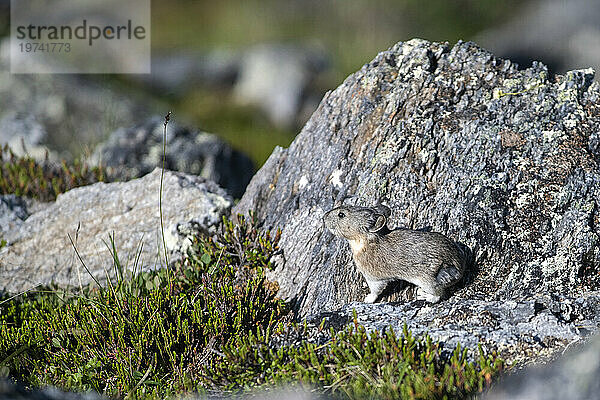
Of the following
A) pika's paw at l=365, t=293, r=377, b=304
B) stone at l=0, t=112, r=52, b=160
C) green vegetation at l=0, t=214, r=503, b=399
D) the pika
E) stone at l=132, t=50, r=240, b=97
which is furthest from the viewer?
stone at l=132, t=50, r=240, b=97

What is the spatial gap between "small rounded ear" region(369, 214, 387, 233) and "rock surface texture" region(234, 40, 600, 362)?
2.37 ft

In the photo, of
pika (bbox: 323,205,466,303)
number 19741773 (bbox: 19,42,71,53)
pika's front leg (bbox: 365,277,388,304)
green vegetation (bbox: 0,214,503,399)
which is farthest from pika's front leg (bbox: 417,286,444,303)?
number 19741773 (bbox: 19,42,71,53)

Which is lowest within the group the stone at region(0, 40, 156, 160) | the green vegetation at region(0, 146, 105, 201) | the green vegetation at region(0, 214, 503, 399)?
the green vegetation at region(0, 214, 503, 399)

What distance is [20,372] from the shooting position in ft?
21.5

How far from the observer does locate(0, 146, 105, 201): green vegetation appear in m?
10.6

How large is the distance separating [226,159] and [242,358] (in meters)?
7.31

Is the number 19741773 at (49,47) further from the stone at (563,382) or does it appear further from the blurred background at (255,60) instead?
the stone at (563,382)

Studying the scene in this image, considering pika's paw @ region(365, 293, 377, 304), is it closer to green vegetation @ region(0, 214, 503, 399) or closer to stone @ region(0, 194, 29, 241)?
green vegetation @ region(0, 214, 503, 399)

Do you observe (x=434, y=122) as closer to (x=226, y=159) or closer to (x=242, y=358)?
(x=242, y=358)

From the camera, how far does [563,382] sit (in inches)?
171

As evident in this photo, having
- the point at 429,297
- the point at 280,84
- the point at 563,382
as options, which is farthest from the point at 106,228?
the point at 280,84

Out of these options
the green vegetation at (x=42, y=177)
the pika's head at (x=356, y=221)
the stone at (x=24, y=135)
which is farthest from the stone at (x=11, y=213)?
the pika's head at (x=356, y=221)

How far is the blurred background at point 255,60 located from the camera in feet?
51.8

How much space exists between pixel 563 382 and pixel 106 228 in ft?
20.5
